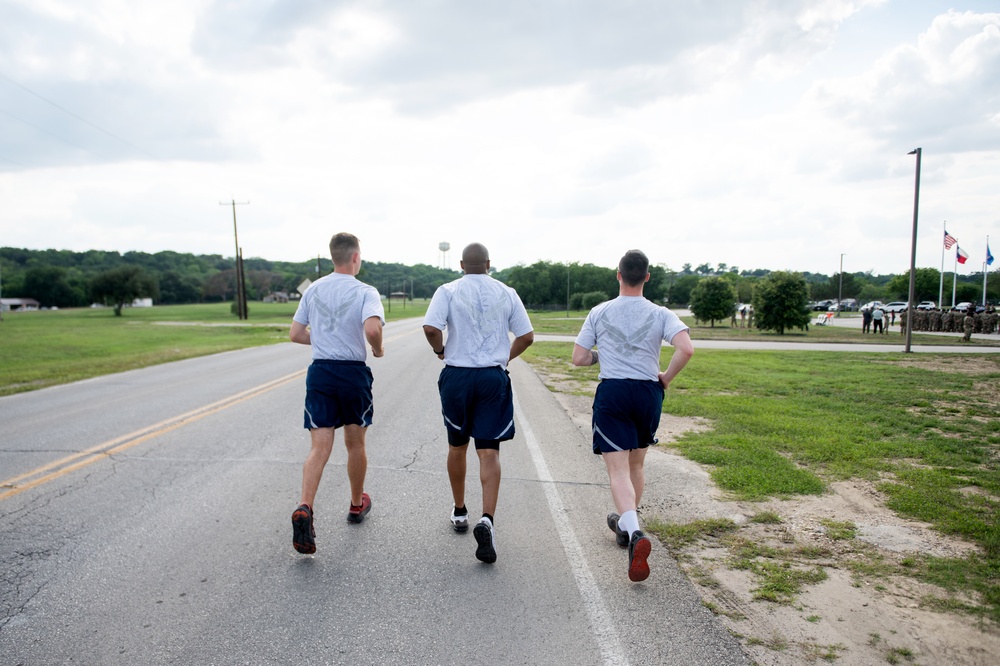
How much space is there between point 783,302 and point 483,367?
35873 millimetres

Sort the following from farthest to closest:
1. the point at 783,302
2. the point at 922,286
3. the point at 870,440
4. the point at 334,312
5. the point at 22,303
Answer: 1. the point at 22,303
2. the point at 922,286
3. the point at 783,302
4. the point at 870,440
5. the point at 334,312

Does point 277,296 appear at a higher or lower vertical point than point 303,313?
lower

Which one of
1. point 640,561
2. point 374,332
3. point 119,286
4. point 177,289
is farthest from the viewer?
point 177,289

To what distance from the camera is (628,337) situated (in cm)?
431

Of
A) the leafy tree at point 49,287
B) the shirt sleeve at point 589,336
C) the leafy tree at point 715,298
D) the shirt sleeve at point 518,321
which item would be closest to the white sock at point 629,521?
the shirt sleeve at point 589,336

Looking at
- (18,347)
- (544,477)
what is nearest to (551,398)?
(544,477)

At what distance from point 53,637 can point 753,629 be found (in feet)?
11.4

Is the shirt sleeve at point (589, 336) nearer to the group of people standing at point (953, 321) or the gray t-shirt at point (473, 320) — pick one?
the gray t-shirt at point (473, 320)

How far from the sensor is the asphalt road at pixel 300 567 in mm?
3062

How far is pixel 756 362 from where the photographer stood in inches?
714

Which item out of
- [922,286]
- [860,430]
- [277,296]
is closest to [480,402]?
[860,430]

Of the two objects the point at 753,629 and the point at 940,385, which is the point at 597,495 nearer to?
the point at 753,629

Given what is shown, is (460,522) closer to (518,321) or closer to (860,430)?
(518,321)

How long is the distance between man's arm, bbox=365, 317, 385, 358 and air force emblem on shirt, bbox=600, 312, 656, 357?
157 centimetres
